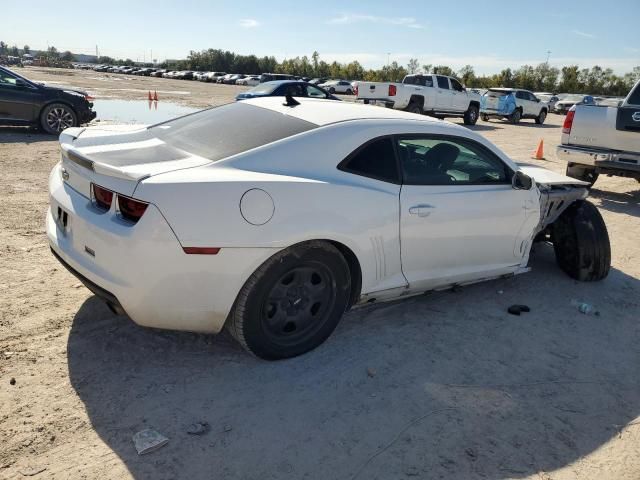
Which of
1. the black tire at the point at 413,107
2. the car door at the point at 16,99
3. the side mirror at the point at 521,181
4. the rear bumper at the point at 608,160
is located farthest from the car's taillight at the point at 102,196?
the black tire at the point at 413,107

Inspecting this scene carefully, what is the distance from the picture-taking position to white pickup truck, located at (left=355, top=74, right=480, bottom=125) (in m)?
20.1

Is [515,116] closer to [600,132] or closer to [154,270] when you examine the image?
[600,132]

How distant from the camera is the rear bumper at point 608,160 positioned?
8445 millimetres

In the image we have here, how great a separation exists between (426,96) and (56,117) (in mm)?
14330

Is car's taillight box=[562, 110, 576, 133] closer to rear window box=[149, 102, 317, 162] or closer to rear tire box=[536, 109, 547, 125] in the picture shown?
rear window box=[149, 102, 317, 162]

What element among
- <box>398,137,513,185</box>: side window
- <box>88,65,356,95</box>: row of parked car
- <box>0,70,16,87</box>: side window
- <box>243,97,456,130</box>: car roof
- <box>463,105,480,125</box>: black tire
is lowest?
<box>398,137,513,185</box>: side window

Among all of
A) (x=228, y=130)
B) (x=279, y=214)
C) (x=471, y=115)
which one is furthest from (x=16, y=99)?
(x=471, y=115)

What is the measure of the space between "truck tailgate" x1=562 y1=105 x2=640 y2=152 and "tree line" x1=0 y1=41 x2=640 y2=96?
45754 mm

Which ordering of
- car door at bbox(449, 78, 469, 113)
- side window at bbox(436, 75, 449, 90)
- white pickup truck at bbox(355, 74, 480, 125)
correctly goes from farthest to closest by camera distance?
1. car door at bbox(449, 78, 469, 113)
2. side window at bbox(436, 75, 449, 90)
3. white pickup truck at bbox(355, 74, 480, 125)

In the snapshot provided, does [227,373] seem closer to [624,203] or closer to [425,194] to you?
[425,194]

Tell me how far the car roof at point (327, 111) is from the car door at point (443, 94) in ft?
60.7

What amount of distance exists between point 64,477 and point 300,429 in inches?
44.6

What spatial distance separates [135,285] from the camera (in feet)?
9.27

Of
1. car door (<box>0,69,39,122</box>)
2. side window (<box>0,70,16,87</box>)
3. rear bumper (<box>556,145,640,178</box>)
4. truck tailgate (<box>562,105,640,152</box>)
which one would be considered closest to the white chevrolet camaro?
rear bumper (<box>556,145,640,178</box>)
